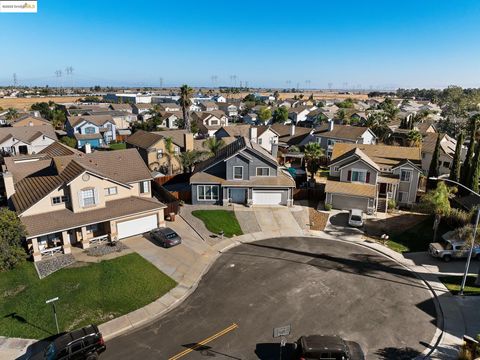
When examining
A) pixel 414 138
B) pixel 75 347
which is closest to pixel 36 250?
pixel 75 347

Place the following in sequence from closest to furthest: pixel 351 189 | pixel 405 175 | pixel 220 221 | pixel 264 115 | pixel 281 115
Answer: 1. pixel 220 221
2. pixel 351 189
3. pixel 405 175
4. pixel 281 115
5. pixel 264 115

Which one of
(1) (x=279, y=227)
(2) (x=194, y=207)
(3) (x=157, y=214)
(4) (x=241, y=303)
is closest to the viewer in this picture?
(4) (x=241, y=303)

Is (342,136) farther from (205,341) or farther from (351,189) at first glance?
(205,341)

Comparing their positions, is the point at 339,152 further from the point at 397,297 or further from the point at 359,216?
the point at 397,297

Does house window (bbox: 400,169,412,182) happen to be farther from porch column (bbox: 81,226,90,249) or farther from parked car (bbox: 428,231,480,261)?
porch column (bbox: 81,226,90,249)

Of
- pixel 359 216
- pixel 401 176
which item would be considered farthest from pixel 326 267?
pixel 401 176

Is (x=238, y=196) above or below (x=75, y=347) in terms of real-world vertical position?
above

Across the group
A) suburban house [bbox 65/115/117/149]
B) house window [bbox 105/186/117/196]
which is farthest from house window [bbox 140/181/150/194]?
suburban house [bbox 65/115/117/149]

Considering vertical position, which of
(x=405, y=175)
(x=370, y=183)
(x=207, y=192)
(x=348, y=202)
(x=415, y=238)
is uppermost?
(x=405, y=175)
